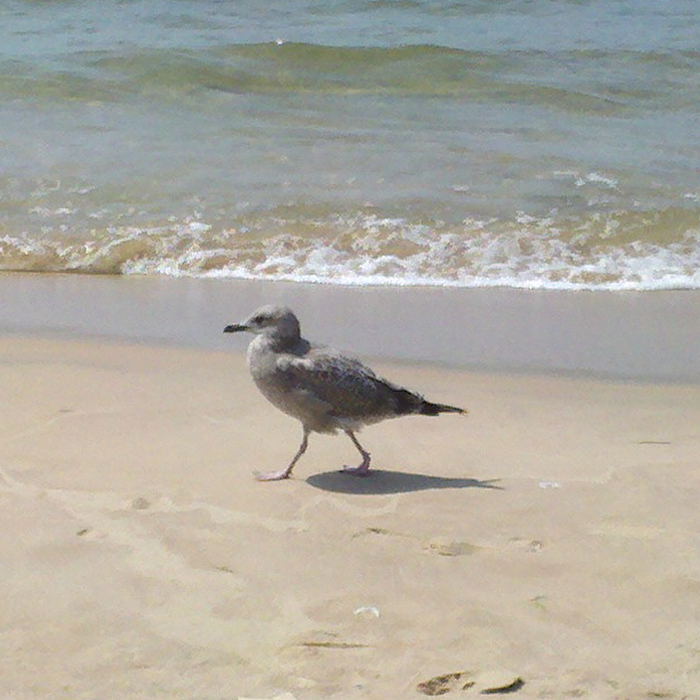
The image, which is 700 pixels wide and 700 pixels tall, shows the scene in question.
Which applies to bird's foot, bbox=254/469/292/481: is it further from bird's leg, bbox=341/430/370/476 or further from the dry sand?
bird's leg, bbox=341/430/370/476

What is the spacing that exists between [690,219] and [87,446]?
6.03 m


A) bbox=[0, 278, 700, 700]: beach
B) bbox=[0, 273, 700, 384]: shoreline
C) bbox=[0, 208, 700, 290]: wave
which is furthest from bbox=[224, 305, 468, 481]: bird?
bbox=[0, 208, 700, 290]: wave

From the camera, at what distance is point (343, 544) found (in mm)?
4004

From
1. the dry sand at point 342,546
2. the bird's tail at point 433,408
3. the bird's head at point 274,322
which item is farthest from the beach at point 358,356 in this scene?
the bird's head at point 274,322

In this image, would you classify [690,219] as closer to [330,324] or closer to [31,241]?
[330,324]

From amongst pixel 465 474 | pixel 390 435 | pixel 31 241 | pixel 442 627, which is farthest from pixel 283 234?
pixel 442 627

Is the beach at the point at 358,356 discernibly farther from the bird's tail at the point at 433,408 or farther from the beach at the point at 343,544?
the bird's tail at the point at 433,408

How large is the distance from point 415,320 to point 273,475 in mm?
2784

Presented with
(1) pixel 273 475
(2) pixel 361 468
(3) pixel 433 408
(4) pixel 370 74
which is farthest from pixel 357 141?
(1) pixel 273 475

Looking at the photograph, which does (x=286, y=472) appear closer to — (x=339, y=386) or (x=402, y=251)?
(x=339, y=386)

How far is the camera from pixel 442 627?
11.1 ft

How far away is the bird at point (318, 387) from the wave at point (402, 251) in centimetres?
339

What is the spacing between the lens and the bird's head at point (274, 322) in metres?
5.00

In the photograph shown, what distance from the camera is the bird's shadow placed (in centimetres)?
462
